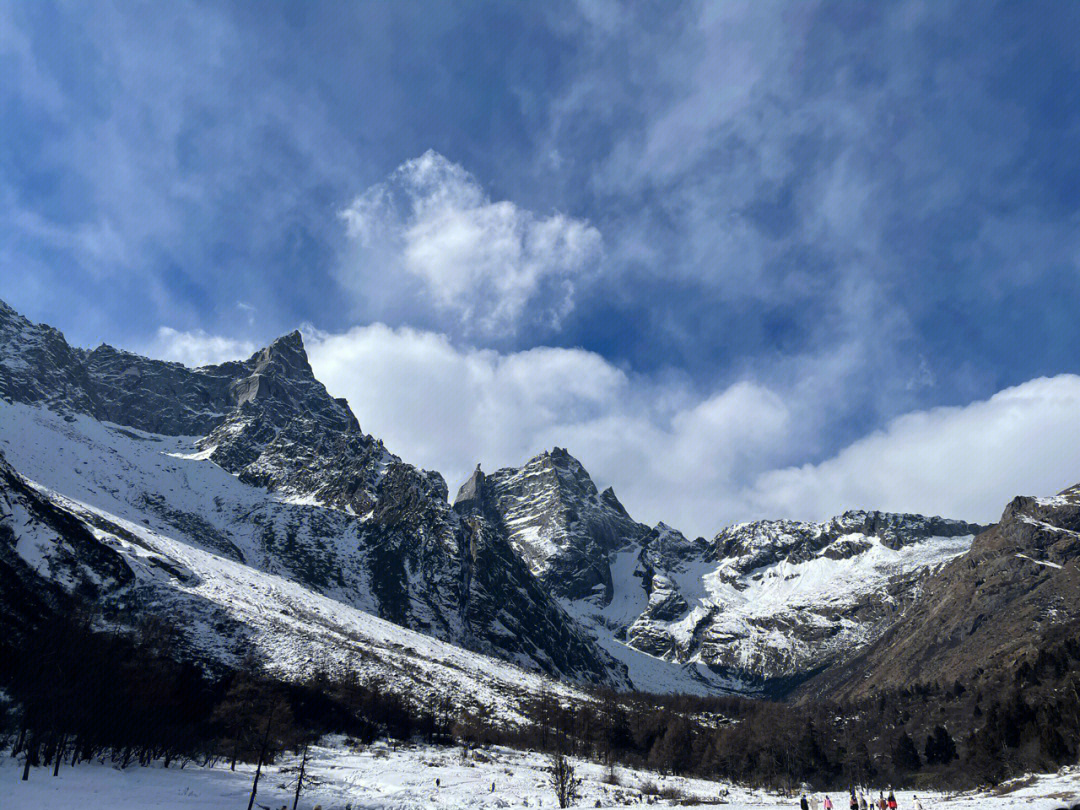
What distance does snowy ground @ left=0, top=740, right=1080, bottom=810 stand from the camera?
161 feet

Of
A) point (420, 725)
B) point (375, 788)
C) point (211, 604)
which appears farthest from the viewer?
point (211, 604)

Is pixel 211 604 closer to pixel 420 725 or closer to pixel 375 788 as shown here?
pixel 420 725

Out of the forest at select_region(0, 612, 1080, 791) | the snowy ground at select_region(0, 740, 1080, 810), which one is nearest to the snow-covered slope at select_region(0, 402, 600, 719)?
the forest at select_region(0, 612, 1080, 791)

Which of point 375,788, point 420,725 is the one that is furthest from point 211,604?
point 375,788

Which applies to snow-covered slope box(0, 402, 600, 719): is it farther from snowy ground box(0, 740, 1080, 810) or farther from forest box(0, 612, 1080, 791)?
snowy ground box(0, 740, 1080, 810)

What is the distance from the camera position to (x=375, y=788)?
67.6m

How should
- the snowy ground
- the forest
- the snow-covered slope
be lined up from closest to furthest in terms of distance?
1. the snowy ground
2. the forest
3. the snow-covered slope

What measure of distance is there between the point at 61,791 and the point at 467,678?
12914cm

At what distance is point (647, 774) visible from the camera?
114938mm

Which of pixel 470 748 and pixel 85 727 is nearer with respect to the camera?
pixel 85 727

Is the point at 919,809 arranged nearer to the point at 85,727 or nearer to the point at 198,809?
the point at 198,809

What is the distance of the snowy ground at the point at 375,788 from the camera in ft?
161

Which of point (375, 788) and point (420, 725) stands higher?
point (420, 725)

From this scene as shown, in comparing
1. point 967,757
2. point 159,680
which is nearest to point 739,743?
point 967,757
